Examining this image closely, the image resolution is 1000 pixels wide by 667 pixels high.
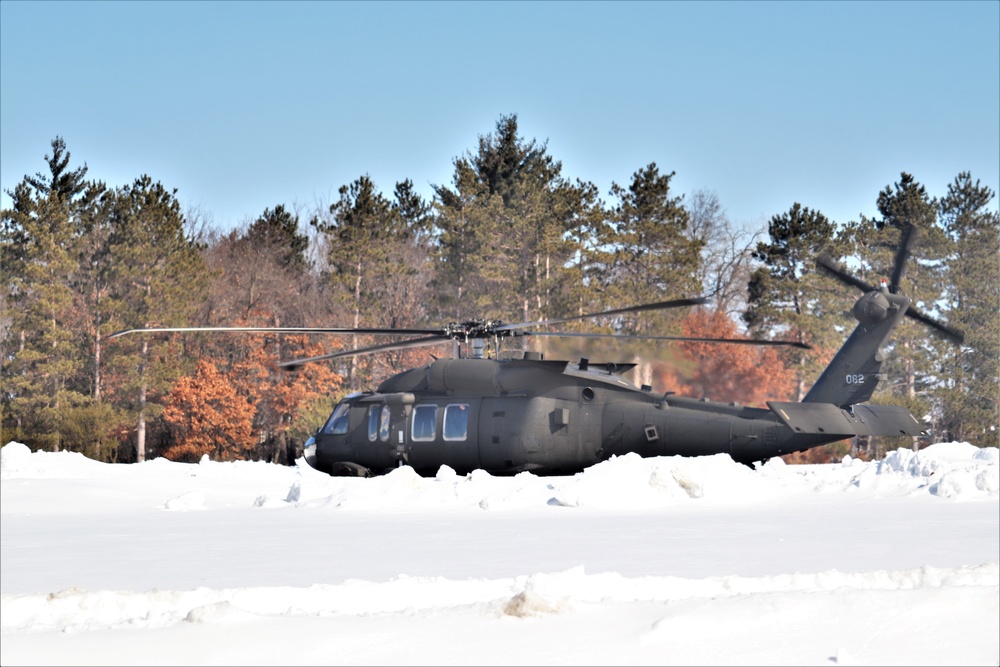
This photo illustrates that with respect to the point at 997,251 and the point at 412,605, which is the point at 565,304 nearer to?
the point at 997,251

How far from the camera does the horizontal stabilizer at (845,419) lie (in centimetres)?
1794

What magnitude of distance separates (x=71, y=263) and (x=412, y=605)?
1830 inches

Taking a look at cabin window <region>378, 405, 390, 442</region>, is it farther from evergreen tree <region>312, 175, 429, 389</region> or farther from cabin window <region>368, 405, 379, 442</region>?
evergreen tree <region>312, 175, 429, 389</region>

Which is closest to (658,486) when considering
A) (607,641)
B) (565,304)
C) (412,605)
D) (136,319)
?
(412,605)

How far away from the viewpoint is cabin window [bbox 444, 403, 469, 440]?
19.6 meters

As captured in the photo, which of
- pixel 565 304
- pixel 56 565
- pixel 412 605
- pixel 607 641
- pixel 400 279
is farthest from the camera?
pixel 400 279

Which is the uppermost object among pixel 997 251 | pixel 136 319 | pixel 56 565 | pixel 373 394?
pixel 997 251

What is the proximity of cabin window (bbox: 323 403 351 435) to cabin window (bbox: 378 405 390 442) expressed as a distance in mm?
895

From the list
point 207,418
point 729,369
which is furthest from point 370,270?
point 729,369

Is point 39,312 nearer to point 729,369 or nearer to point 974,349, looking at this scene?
point 729,369

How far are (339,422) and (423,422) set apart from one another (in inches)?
78.5

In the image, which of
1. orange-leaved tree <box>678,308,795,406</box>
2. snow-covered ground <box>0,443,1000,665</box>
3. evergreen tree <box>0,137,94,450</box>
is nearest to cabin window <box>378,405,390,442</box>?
snow-covered ground <box>0,443,1000,665</box>

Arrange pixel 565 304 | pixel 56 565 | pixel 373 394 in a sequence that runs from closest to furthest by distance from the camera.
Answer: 1. pixel 56 565
2. pixel 373 394
3. pixel 565 304

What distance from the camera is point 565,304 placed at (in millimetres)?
53469
